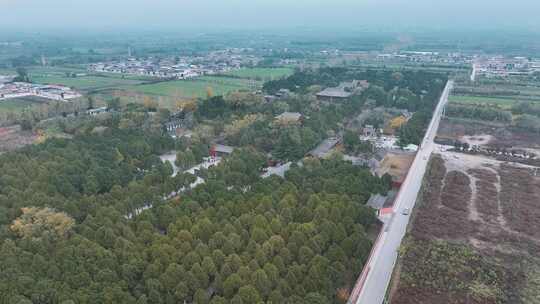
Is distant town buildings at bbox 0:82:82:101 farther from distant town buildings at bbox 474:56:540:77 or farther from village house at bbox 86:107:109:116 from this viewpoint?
distant town buildings at bbox 474:56:540:77

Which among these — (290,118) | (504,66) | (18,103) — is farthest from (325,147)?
(504,66)

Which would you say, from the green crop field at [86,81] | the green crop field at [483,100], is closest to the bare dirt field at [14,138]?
the green crop field at [86,81]

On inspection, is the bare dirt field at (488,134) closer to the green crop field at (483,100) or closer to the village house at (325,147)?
the green crop field at (483,100)

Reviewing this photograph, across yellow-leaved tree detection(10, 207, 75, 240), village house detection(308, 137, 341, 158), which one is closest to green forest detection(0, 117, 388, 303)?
yellow-leaved tree detection(10, 207, 75, 240)

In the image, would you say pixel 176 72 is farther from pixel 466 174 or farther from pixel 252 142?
pixel 466 174

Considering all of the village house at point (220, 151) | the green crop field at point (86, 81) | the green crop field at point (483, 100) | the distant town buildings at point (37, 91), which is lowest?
the village house at point (220, 151)

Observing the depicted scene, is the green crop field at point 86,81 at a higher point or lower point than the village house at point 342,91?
lower

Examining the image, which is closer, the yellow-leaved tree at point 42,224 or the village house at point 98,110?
the yellow-leaved tree at point 42,224
